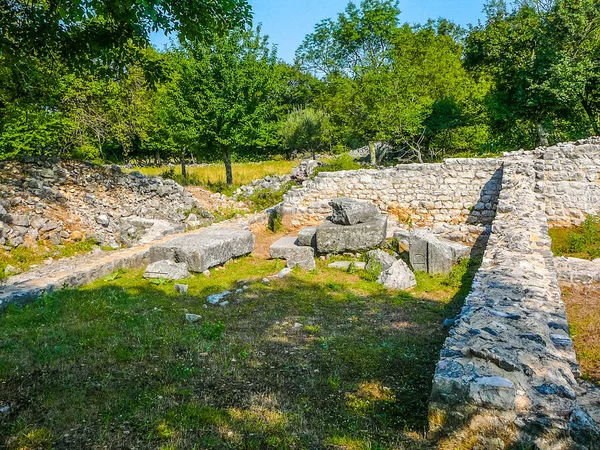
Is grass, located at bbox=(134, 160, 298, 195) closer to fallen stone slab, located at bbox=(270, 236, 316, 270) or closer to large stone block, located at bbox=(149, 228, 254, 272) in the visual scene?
large stone block, located at bbox=(149, 228, 254, 272)

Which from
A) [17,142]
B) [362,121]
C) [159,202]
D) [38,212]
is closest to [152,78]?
[38,212]

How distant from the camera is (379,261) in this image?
958 cm

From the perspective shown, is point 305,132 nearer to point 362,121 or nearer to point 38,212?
point 362,121

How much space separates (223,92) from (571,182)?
15.2 metres

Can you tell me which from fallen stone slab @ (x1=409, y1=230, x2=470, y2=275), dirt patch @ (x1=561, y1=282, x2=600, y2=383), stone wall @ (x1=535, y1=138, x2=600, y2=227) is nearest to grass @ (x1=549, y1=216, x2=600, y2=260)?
stone wall @ (x1=535, y1=138, x2=600, y2=227)

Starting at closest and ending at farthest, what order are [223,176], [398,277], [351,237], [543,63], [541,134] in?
[398,277] < [351,237] < [543,63] < [541,134] < [223,176]

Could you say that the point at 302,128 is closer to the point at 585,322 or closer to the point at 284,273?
the point at 284,273

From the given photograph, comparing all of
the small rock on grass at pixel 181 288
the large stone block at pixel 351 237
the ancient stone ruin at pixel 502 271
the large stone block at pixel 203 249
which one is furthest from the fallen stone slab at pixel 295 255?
the small rock on grass at pixel 181 288

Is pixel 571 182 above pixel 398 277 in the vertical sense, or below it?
above

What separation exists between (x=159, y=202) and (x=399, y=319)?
12757mm

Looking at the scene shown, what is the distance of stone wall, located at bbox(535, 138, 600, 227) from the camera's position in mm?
11664

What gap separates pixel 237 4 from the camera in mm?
5547

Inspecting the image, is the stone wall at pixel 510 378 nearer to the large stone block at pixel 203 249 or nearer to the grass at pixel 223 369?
the grass at pixel 223 369

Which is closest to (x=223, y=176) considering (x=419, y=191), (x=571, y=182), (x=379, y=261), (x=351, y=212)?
(x=419, y=191)
